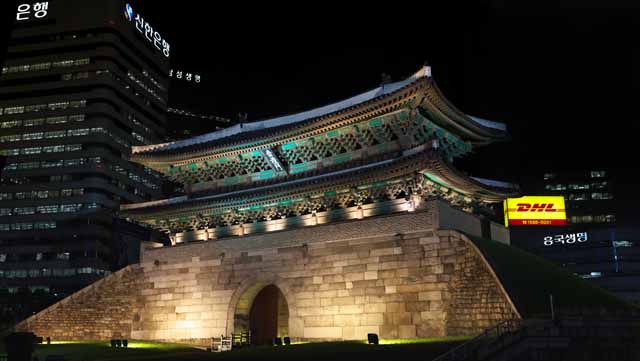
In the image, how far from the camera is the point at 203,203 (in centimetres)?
3022

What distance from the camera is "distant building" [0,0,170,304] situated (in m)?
73.3

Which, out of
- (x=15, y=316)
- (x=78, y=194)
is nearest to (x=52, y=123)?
(x=78, y=194)

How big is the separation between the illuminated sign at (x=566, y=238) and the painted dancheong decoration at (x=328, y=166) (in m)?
49.4

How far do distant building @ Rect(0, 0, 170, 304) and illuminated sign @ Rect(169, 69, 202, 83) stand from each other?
48.8ft

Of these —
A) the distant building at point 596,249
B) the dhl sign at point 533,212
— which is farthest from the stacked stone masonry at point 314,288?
the distant building at point 596,249

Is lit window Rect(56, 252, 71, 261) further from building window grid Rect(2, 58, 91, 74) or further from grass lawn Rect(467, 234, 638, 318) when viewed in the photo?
grass lawn Rect(467, 234, 638, 318)

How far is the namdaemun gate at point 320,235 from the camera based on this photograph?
75.8 ft

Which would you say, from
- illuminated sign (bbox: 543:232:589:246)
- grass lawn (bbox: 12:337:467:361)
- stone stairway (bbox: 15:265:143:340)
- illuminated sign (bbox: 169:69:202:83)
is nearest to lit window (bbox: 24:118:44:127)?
illuminated sign (bbox: 169:69:202:83)

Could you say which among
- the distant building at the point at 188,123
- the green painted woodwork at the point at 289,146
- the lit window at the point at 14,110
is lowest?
the green painted woodwork at the point at 289,146

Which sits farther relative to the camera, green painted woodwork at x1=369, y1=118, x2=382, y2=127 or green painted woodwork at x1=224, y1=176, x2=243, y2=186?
green painted woodwork at x1=224, y1=176, x2=243, y2=186

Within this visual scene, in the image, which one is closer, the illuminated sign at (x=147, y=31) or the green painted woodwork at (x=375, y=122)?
the green painted woodwork at (x=375, y=122)

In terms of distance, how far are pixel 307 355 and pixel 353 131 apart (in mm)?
11775

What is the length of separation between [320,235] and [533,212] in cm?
3867

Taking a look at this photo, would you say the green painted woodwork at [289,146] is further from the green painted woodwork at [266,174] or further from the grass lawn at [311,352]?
the grass lawn at [311,352]
